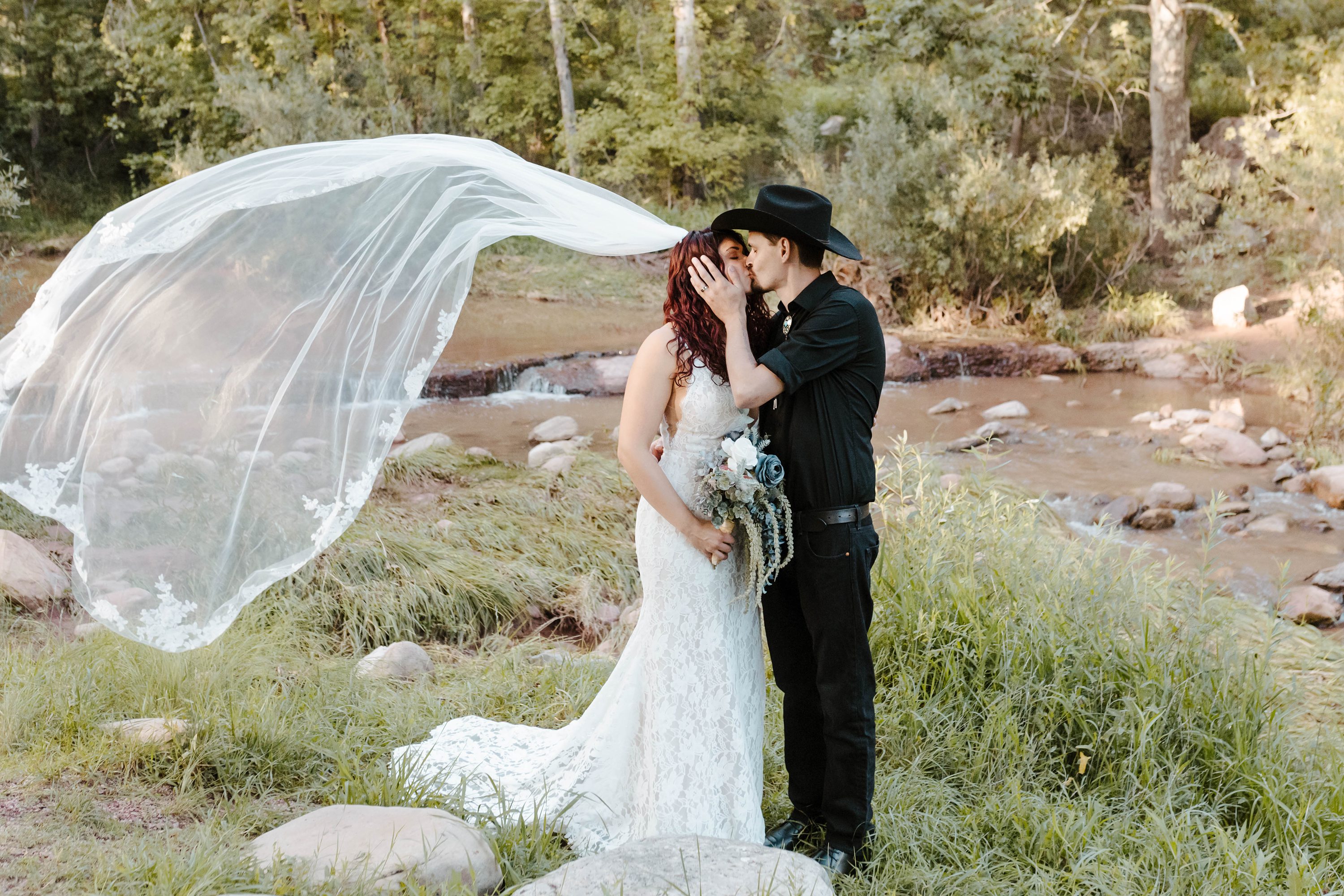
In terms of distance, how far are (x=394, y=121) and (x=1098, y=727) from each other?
57.2 ft

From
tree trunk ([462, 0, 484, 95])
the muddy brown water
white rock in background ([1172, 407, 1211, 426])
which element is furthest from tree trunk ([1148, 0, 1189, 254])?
tree trunk ([462, 0, 484, 95])

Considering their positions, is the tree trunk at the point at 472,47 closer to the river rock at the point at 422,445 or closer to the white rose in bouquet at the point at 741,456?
the river rock at the point at 422,445

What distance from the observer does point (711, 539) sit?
3.27 metres

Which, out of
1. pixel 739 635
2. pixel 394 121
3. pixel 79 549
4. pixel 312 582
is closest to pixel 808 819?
pixel 739 635

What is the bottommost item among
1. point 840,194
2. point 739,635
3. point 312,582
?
point 312,582

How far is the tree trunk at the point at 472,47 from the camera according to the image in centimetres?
2327

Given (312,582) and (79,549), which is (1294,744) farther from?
(312,582)

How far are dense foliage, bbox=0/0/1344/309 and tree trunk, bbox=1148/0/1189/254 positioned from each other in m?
0.48

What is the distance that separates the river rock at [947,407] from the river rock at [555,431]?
410cm

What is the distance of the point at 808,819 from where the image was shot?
356cm

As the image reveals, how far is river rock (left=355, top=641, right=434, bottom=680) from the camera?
4.92 m

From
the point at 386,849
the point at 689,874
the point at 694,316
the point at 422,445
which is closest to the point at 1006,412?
the point at 422,445

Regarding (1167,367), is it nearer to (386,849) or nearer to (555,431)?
(555,431)

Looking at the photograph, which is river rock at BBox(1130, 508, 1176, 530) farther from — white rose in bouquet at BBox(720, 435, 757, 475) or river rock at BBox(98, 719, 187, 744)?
river rock at BBox(98, 719, 187, 744)
